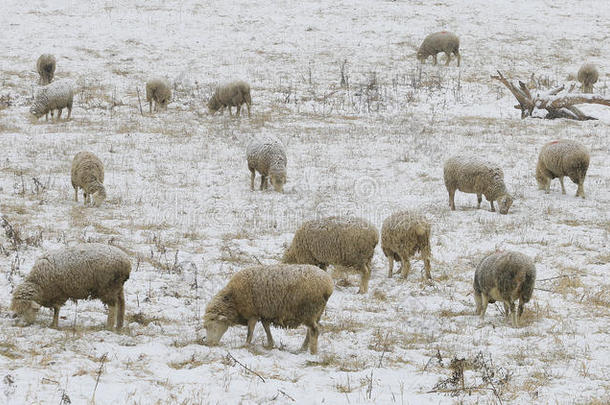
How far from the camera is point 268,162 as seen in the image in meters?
14.7

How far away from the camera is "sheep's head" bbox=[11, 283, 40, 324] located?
6926mm

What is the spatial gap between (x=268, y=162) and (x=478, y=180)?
4796 mm

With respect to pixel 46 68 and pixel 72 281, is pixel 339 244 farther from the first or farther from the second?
pixel 46 68

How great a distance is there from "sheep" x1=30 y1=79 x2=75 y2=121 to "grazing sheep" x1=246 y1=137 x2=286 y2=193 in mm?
8726

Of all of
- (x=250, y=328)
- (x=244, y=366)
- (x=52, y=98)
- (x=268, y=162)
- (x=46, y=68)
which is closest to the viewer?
(x=244, y=366)

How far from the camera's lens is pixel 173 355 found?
648cm

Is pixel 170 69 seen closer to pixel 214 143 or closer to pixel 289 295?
pixel 214 143

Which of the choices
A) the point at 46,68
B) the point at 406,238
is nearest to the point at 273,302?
the point at 406,238

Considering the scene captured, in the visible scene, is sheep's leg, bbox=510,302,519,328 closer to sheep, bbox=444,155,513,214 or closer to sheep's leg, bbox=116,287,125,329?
sheep's leg, bbox=116,287,125,329

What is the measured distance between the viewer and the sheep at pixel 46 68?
24652mm

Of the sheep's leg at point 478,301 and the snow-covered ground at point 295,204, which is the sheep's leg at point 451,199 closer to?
the snow-covered ground at point 295,204

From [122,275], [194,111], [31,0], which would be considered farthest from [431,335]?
[31,0]

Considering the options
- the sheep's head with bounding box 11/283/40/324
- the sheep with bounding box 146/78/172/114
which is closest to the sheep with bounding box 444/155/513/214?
the sheep's head with bounding box 11/283/40/324

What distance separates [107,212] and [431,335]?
7.54 m
